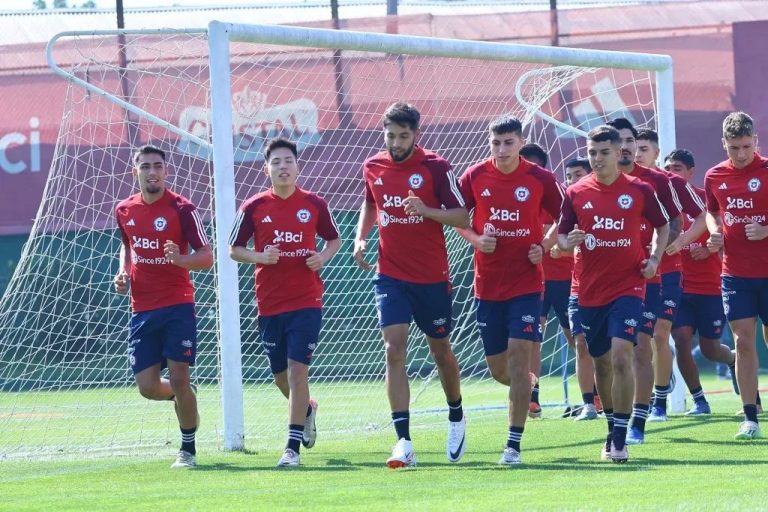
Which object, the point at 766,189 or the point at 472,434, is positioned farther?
the point at 472,434

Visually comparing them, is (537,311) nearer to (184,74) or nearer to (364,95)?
(364,95)

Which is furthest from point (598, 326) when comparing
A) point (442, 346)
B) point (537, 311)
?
point (442, 346)

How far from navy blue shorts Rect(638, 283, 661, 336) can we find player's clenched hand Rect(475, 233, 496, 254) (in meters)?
1.19

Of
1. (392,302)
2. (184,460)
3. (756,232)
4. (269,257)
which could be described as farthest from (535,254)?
(184,460)

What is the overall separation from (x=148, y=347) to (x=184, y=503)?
232cm

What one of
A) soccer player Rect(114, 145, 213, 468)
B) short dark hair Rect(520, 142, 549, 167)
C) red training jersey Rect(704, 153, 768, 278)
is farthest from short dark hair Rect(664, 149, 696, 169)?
soccer player Rect(114, 145, 213, 468)

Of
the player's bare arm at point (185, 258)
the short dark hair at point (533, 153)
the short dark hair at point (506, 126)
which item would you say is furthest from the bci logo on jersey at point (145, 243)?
the short dark hair at point (533, 153)

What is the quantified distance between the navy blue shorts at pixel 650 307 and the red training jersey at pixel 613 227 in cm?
54

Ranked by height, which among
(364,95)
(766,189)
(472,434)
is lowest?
(472,434)

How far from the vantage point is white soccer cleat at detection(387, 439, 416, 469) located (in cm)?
891

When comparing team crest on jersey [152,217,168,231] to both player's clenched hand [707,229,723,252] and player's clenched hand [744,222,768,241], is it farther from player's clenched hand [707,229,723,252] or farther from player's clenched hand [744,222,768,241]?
player's clenched hand [744,222,768,241]

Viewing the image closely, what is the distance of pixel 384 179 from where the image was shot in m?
9.25

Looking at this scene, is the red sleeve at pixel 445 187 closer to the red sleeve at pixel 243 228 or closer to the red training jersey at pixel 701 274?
the red sleeve at pixel 243 228

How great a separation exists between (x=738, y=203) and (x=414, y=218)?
8.44 ft
